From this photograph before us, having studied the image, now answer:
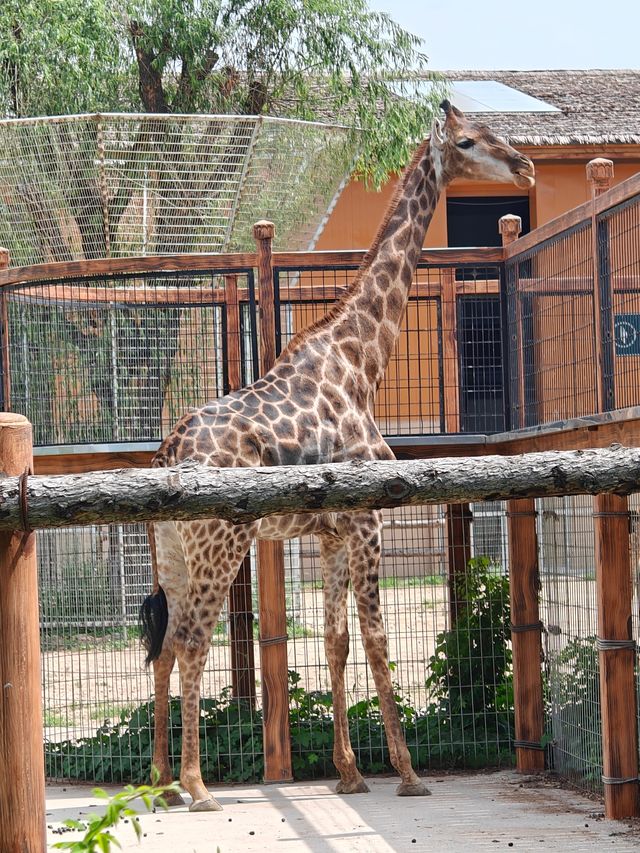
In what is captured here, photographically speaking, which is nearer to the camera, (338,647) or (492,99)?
(338,647)

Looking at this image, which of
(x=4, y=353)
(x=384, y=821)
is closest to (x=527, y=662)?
(x=384, y=821)

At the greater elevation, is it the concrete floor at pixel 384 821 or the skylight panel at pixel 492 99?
the skylight panel at pixel 492 99

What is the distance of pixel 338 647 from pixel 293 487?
14.7 ft

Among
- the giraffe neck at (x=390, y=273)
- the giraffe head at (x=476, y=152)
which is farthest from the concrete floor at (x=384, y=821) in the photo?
the giraffe head at (x=476, y=152)

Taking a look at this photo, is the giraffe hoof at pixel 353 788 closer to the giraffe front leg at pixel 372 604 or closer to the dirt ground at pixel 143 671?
the giraffe front leg at pixel 372 604

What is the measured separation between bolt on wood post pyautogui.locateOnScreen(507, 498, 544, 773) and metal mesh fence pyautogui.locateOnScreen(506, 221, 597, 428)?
30.3 inches

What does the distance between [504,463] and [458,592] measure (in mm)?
5239

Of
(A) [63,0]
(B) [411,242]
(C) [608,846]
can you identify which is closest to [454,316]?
(B) [411,242]

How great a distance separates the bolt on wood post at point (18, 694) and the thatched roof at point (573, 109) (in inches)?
651

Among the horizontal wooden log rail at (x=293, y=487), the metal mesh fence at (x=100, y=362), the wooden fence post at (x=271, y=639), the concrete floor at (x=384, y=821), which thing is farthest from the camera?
the metal mesh fence at (x=100, y=362)

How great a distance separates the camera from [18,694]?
358 cm

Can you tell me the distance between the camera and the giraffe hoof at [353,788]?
26.1 ft

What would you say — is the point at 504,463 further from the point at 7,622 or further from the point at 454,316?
the point at 454,316

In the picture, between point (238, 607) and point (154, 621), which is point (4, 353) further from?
point (238, 607)
